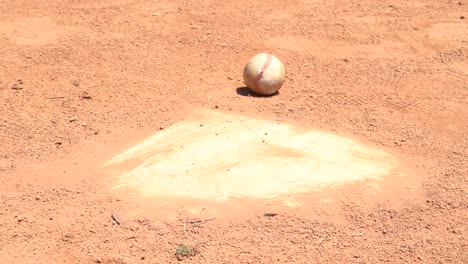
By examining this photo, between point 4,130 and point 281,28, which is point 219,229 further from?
point 281,28

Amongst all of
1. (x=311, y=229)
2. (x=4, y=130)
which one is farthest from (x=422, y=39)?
(x=4, y=130)

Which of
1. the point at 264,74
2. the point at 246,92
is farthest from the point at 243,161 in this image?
the point at 246,92

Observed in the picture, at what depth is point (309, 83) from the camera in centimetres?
1002

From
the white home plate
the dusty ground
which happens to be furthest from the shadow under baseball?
the white home plate

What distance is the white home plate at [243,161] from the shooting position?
7461mm

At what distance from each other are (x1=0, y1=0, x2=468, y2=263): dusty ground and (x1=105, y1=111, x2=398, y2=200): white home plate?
0.65ft

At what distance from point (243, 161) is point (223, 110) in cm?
151

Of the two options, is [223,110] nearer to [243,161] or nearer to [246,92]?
[246,92]

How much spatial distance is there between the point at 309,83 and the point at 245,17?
91.9 inches

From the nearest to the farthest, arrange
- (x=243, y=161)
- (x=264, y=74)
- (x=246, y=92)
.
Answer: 1. (x=243, y=161)
2. (x=264, y=74)
3. (x=246, y=92)

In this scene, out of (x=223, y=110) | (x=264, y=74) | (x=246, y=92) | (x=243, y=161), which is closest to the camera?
(x=243, y=161)

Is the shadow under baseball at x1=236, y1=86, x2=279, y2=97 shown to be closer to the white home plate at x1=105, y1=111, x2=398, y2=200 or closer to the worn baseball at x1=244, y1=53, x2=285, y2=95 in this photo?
the worn baseball at x1=244, y1=53, x2=285, y2=95

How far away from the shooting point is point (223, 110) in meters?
9.20

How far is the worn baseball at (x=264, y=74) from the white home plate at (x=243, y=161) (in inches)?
32.2
